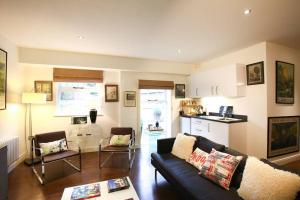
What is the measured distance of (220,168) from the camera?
5.72 feet

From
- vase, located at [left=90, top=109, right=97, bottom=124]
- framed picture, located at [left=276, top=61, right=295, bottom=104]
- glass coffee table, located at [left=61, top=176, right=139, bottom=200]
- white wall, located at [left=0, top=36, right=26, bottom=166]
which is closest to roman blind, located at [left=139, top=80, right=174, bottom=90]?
vase, located at [left=90, top=109, right=97, bottom=124]

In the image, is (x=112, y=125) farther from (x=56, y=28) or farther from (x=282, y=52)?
(x=282, y=52)

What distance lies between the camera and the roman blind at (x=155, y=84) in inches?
175

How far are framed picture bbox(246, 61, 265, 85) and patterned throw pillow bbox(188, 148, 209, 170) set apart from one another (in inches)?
82.6

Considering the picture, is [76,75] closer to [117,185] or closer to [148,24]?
[148,24]

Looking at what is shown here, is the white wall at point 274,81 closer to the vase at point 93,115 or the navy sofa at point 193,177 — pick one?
the navy sofa at point 193,177

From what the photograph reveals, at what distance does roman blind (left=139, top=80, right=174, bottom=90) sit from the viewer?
14.6ft

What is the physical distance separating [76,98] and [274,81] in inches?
185

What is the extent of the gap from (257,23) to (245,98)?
167 cm

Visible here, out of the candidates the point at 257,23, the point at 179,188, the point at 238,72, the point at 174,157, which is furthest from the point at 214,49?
the point at 179,188

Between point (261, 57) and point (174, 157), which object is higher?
point (261, 57)

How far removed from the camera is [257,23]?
2.33 m

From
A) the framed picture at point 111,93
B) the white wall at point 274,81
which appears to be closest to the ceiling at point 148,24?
the white wall at point 274,81

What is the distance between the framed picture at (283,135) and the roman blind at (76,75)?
413 centimetres
